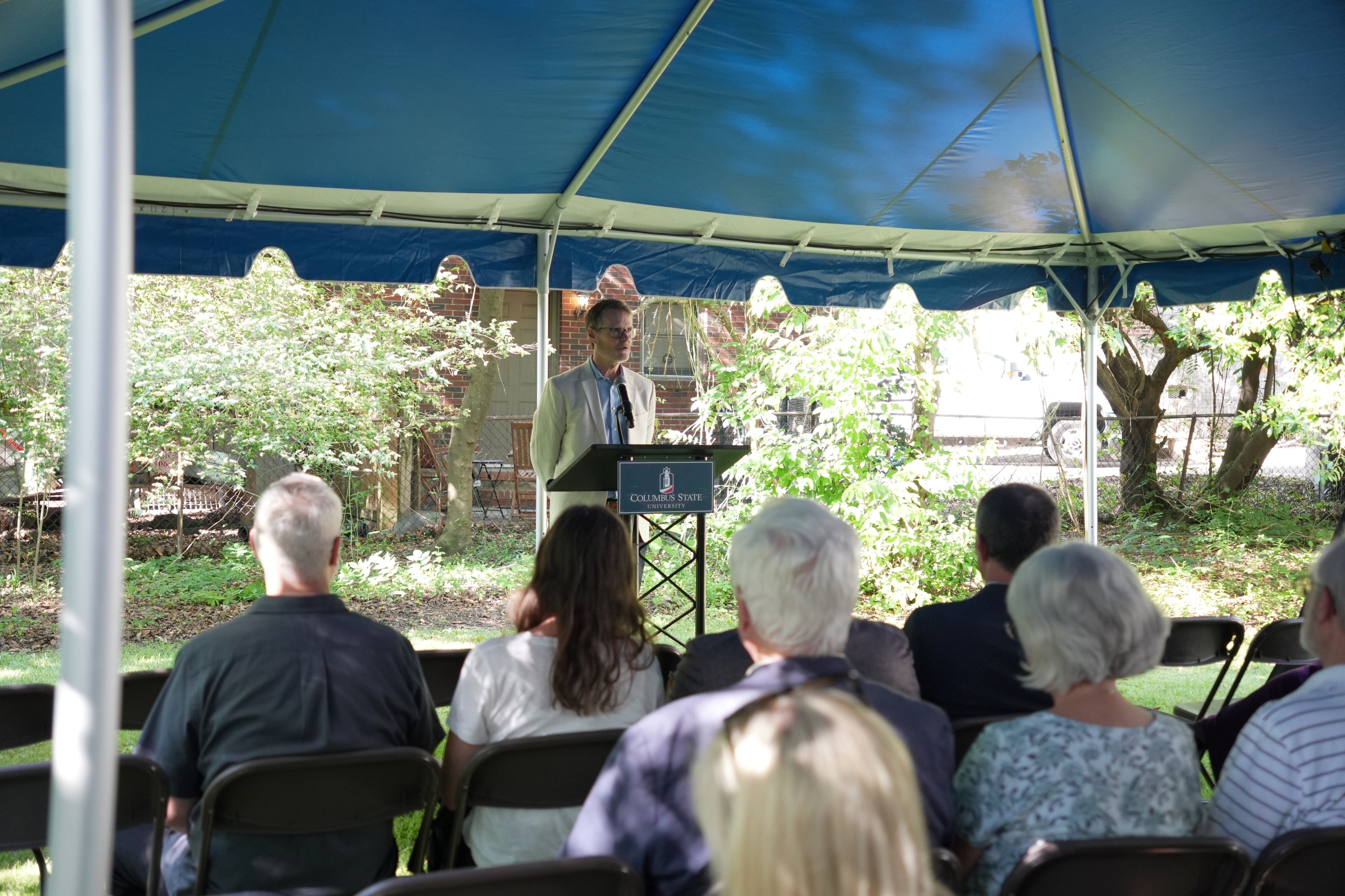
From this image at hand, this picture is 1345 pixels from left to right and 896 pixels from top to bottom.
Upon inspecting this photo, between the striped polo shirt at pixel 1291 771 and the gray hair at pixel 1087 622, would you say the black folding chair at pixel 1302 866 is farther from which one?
the gray hair at pixel 1087 622

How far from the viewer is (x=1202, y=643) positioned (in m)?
4.02

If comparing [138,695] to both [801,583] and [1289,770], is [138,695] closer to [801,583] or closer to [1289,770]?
[801,583]

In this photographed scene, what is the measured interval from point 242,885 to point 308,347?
339 inches

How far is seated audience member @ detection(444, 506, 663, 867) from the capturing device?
248 centimetres

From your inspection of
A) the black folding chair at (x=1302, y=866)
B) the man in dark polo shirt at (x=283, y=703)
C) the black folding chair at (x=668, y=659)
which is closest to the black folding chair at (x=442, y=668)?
the black folding chair at (x=668, y=659)

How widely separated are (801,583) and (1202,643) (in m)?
2.77

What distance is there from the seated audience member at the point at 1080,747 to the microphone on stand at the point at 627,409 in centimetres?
377

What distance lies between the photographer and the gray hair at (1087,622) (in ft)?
6.64

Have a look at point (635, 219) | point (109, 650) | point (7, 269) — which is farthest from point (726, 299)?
point (7, 269)

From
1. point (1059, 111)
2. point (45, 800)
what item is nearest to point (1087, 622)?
point (45, 800)

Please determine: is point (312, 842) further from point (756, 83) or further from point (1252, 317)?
point (1252, 317)

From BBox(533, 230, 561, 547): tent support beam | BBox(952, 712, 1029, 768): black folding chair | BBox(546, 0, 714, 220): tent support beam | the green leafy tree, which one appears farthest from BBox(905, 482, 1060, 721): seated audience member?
the green leafy tree

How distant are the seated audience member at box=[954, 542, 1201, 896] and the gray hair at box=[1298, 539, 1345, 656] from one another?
0.39 metres

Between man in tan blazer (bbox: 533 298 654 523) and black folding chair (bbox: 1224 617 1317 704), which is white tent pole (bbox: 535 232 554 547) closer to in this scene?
man in tan blazer (bbox: 533 298 654 523)
